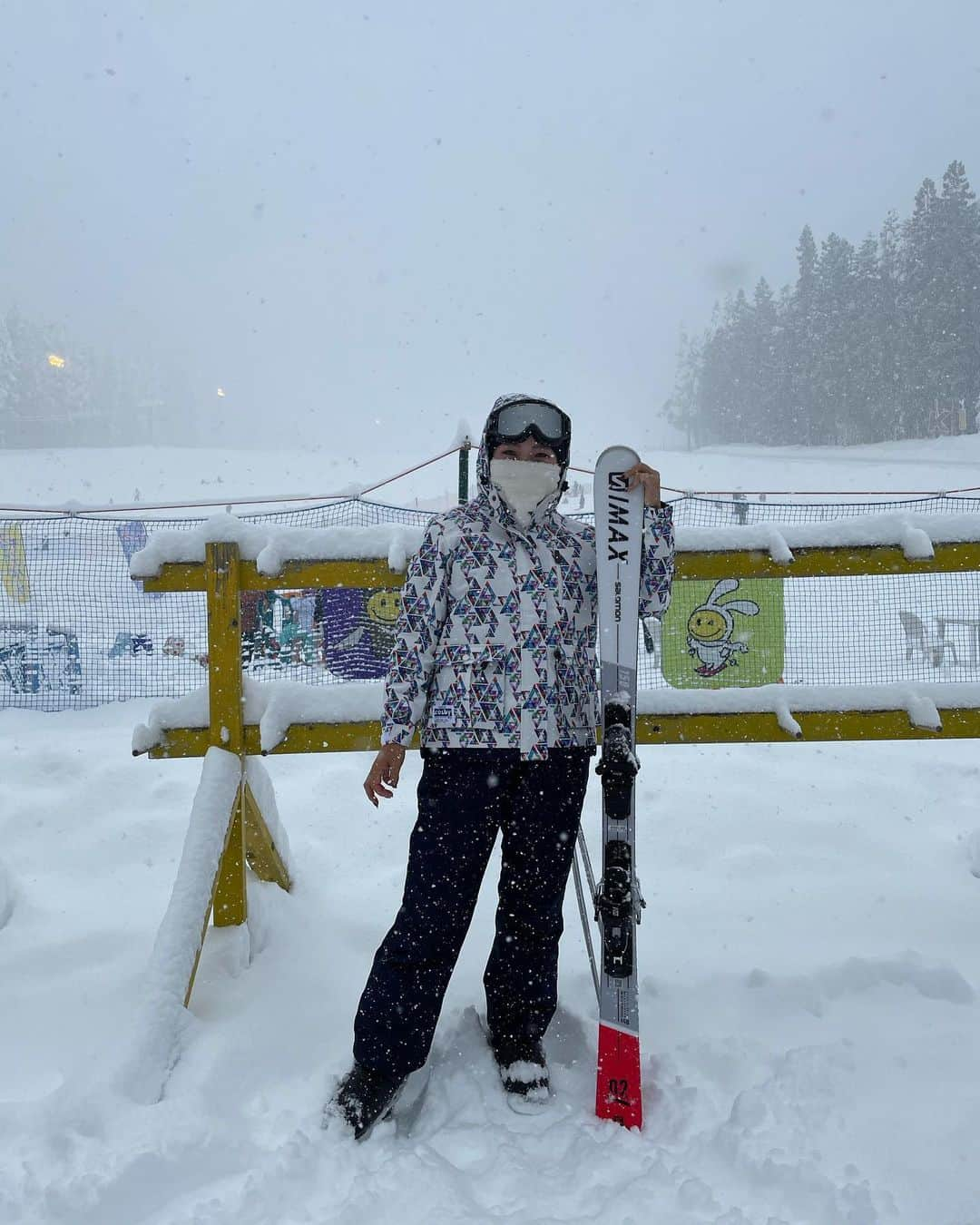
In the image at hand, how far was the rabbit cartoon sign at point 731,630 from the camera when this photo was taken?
5633 mm

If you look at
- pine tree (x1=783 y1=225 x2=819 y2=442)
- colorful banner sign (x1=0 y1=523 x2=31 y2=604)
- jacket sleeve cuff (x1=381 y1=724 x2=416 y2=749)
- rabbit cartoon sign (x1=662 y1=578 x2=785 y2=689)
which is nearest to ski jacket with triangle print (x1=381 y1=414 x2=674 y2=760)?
jacket sleeve cuff (x1=381 y1=724 x2=416 y2=749)

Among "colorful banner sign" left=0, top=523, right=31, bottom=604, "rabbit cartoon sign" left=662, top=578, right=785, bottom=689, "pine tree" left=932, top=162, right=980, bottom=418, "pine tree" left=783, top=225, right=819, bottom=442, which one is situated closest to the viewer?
"rabbit cartoon sign" left=662, top=578, right=785, bottom=689

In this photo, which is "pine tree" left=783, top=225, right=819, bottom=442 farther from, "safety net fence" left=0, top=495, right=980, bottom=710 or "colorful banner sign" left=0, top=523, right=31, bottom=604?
"colorful banner sign" left=0, top=523, right=31, bottom=604

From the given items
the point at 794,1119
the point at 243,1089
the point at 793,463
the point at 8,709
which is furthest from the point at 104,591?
the point at 793,463

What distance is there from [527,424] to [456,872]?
1.28 m

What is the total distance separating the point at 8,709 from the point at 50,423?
266 feet

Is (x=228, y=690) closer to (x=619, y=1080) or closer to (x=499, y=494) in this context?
(x=499, y=494)

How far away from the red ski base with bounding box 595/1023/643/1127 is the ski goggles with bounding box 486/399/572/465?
1.65m

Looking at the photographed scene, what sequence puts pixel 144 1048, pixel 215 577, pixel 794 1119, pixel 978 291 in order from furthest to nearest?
pixel 978 291 < pixel 215 577 < pixel 144 1048 < pixel 794 1119

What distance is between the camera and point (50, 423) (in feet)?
249

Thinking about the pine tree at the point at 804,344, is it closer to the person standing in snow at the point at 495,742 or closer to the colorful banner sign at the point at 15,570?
the colorful banner sign at the point at 15,570

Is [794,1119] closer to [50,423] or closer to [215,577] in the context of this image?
[215,577]

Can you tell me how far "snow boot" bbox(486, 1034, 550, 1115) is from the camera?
209 centimetres

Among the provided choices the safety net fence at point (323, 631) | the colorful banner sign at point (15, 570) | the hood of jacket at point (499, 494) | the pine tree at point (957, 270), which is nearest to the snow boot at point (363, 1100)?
the hood of jacket at point (499, 494)
